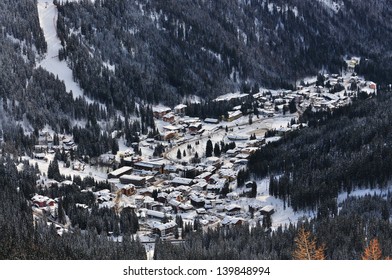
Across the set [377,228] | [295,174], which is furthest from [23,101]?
[377,228]

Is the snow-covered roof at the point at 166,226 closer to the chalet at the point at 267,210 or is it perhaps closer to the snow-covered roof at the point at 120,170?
the chalet at the point at 267,210

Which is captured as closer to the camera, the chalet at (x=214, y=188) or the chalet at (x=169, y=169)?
the chalet at (x=214, y=188)

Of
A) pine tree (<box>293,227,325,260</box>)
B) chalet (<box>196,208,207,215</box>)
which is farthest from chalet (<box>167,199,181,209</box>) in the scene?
pine tree (<box>293,227,325,260</box>)

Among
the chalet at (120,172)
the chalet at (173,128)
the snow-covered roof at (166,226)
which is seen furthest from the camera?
the chalet at (173,128)

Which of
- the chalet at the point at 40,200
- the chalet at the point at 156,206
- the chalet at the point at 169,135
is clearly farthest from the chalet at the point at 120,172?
the chalet at the point at 169,135

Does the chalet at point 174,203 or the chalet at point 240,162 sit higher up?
the chalet at point 240,162
